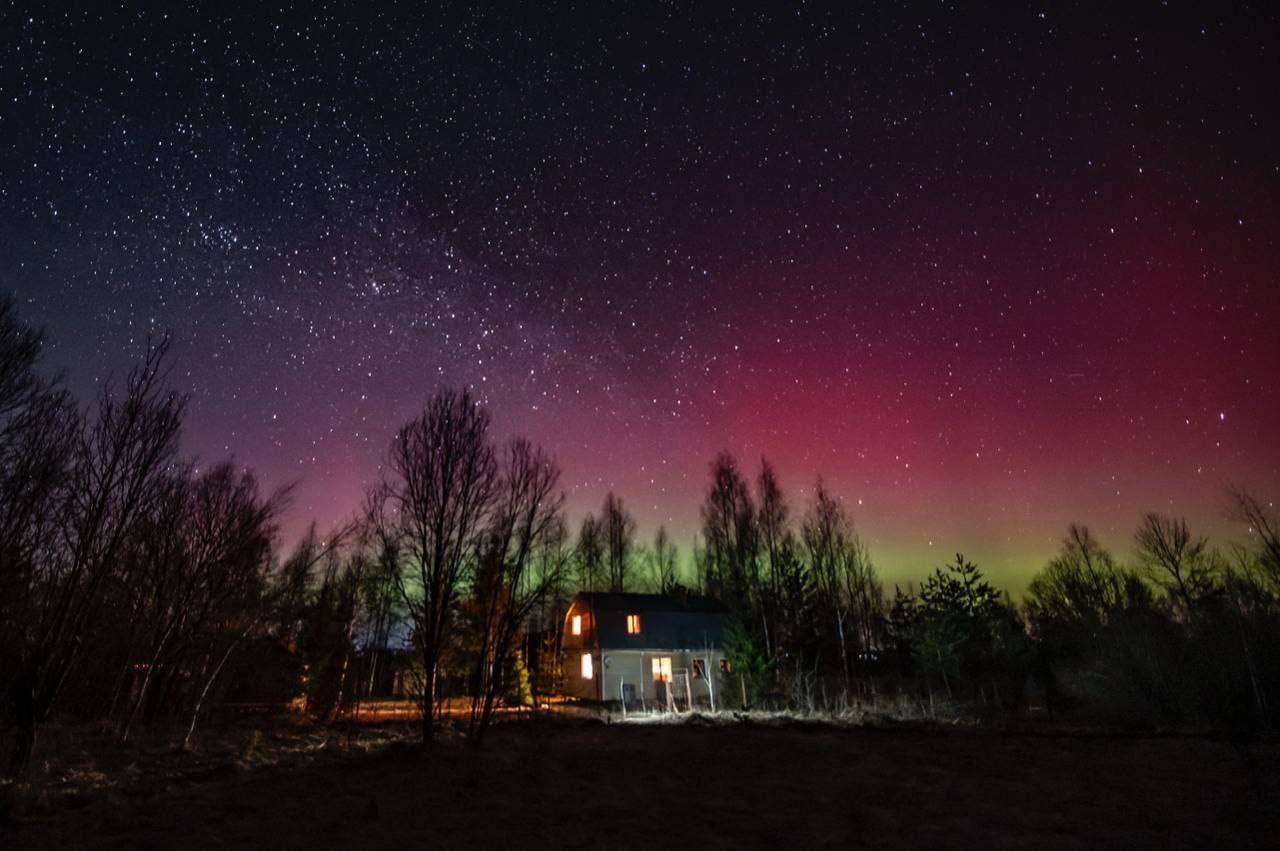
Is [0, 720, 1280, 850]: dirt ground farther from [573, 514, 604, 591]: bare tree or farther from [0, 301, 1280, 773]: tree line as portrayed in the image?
[573, 514, 604, 591]: bare tree

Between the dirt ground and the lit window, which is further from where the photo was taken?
the lit window

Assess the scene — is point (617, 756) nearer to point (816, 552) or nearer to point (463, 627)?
point (463, 627)

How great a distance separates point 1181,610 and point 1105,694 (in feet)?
18.1

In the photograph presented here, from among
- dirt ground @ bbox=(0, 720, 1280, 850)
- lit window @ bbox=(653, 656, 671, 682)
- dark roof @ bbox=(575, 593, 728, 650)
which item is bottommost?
dirt ground @ bbox=(0, 720, 1280, 850)

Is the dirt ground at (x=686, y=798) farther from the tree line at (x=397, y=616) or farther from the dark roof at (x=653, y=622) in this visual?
the dark roof at (x=653, y=622)

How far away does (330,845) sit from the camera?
7035 millimetres

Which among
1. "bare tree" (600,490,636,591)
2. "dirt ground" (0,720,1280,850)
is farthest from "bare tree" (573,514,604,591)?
"dirt ground" (0,720,1280,850)

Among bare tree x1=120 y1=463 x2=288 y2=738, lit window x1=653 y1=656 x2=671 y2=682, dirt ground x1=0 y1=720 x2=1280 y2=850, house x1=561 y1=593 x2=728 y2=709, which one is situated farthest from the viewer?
lit window x1=653 y1=656 x2=671 y2=682

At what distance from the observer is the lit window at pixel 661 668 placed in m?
36.8

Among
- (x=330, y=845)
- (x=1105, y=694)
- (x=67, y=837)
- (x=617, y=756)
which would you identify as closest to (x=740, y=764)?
(x=617, y=756)

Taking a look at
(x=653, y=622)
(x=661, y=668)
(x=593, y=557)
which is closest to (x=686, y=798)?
(x=661, y=668)

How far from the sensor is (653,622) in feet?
125

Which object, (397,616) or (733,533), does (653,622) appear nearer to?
(733,533)

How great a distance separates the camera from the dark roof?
37.0m
